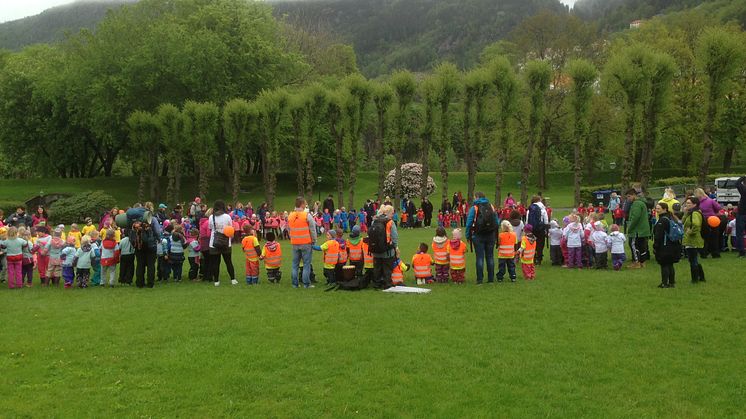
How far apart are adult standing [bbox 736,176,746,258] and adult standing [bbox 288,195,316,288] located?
10875mm

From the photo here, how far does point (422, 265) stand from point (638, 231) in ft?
18.4

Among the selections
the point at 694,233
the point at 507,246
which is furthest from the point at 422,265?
the point at 694,233

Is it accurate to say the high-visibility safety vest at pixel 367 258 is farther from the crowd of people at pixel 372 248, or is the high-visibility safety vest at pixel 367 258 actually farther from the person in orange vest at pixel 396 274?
the person in orange vest at pixel 396 274

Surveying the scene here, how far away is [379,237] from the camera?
1231 centimetres

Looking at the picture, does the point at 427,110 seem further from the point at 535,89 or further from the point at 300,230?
the point at 300,230

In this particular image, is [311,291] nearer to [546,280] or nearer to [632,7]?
[546,280]

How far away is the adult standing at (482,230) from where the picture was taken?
12.6 m

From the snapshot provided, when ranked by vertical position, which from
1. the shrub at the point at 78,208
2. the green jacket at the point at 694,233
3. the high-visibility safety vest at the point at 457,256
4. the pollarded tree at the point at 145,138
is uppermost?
the pollarded tree at the point at 145,138

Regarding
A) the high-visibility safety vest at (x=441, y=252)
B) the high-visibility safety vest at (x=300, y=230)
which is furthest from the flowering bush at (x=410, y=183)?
the high-visibility safety vest at (x=300, y=230)

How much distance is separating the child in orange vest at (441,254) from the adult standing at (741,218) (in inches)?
308

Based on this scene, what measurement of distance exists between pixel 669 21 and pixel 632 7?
101 metres

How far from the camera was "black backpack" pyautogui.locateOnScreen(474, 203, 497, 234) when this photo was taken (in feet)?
41.3

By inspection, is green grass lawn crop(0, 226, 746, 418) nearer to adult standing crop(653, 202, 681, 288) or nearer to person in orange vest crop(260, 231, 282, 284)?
adult standing crop(653, 202, 681, 288)

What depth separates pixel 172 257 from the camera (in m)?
14.6
